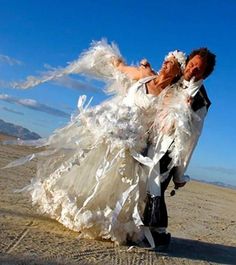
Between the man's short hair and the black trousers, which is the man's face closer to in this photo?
the man's short hair

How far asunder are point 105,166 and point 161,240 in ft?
3.39

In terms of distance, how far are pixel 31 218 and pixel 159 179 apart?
1615 mm

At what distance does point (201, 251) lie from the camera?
7.11m

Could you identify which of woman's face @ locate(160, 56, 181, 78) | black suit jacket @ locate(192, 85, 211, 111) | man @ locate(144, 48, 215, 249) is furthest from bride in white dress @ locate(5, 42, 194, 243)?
black suit jacket @ locate(192, 85, 211, 111)

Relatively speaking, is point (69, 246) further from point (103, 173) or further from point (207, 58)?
point (207, 58)

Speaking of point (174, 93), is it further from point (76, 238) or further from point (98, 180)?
point (76, 238)

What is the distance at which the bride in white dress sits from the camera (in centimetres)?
629

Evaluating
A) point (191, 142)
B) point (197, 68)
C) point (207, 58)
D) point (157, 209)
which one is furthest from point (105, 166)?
point (207, 58)

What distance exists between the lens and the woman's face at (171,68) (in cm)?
665

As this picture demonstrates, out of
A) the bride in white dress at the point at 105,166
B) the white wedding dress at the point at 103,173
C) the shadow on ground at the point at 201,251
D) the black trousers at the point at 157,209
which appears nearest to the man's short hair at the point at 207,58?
the bride in white dress at the point at 105,166

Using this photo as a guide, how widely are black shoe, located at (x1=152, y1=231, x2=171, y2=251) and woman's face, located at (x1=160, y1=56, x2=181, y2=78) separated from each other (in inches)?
69.6

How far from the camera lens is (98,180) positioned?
6430mm

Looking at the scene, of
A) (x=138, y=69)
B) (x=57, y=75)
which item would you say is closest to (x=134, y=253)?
(x=138, y=69)

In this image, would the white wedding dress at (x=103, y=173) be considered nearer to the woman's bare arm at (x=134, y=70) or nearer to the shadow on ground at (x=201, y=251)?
the woman's bare arm at (x=134, y=70)
